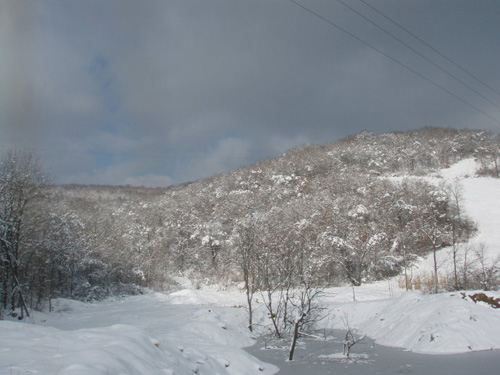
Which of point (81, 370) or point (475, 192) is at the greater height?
point (475, 192)

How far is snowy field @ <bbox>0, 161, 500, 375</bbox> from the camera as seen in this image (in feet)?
24.2

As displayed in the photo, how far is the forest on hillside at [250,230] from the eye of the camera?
83.5 feet

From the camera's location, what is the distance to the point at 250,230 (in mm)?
24766

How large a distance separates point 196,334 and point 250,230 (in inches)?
348

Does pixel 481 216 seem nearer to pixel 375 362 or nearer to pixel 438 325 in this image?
pixel 438 325

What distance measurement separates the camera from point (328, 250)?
145 ft

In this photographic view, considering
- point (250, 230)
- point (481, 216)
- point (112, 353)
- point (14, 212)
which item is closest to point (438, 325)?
point (250, 230)

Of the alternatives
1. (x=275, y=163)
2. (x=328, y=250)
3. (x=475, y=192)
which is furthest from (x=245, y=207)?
(x=475, y=192)

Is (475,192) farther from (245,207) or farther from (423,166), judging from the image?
(245,207)

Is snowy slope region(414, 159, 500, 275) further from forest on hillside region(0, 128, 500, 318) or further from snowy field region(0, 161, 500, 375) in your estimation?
snowy field region(0, 161, 500, 375)

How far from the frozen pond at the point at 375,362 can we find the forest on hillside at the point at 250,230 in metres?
3.19

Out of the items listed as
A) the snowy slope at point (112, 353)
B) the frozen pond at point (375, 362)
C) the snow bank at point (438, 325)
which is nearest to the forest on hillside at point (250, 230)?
the frozen pond at point (375, 362)

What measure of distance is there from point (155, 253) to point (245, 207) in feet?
58.9

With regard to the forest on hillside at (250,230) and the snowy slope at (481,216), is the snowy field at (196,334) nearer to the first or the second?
the forest on hillside at (250,230)
